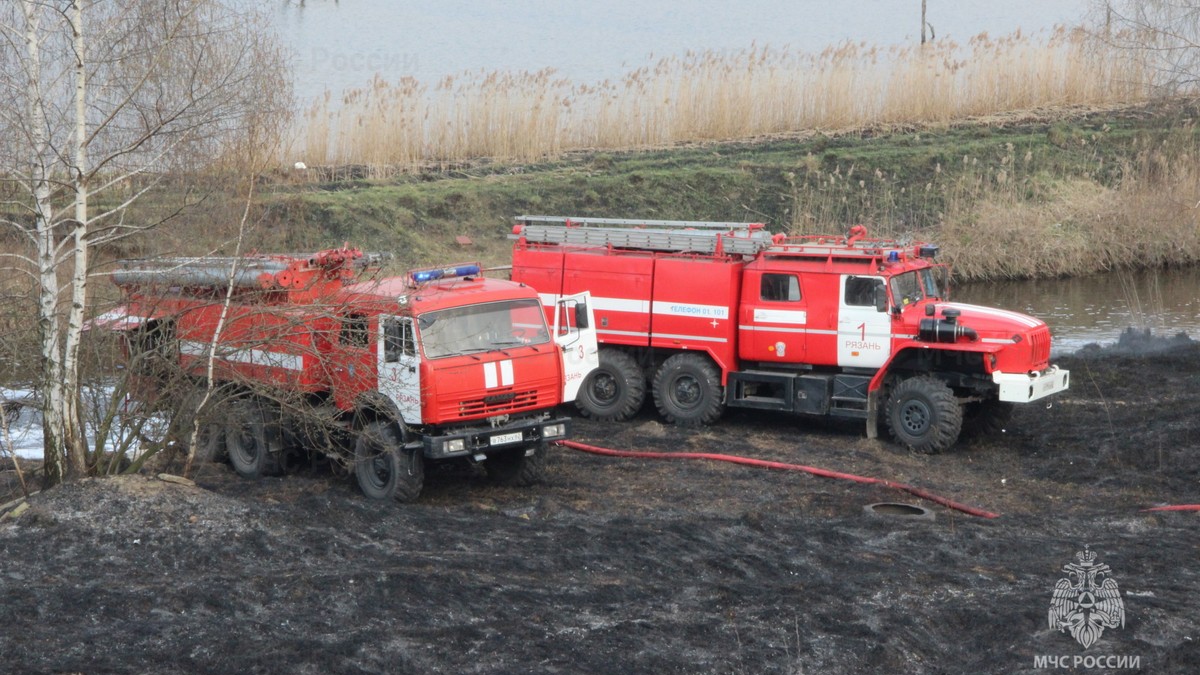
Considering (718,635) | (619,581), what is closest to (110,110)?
(619,581)

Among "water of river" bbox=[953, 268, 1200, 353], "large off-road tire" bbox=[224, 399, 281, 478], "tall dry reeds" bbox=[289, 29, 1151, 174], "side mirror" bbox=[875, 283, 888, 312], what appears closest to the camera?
"large off-road tire" bbox=[224, 399, 281, 478]

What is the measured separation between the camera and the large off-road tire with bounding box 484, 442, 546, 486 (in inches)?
509

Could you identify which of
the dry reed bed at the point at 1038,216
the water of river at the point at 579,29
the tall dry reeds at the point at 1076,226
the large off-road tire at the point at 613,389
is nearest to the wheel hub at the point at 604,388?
the large off-road tire at the point at 613,389

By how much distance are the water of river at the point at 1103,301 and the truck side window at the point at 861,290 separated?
6661 mm

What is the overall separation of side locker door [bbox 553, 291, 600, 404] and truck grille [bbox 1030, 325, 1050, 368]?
4.58m

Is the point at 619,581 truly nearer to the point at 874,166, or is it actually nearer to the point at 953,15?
the point at 874,166

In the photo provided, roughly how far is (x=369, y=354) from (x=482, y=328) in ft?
3.49

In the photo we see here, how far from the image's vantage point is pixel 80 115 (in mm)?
10148

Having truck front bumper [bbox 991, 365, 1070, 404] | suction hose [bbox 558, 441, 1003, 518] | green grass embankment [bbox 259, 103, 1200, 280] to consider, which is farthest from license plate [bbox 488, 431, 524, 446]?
green grass embankment [bbox 259, 103, 1200, 280]

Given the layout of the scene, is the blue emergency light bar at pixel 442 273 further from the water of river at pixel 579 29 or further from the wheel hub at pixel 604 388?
the water of river at pixel 579 29

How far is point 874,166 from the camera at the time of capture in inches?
1080

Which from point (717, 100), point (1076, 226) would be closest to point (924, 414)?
point (1076, 226)
